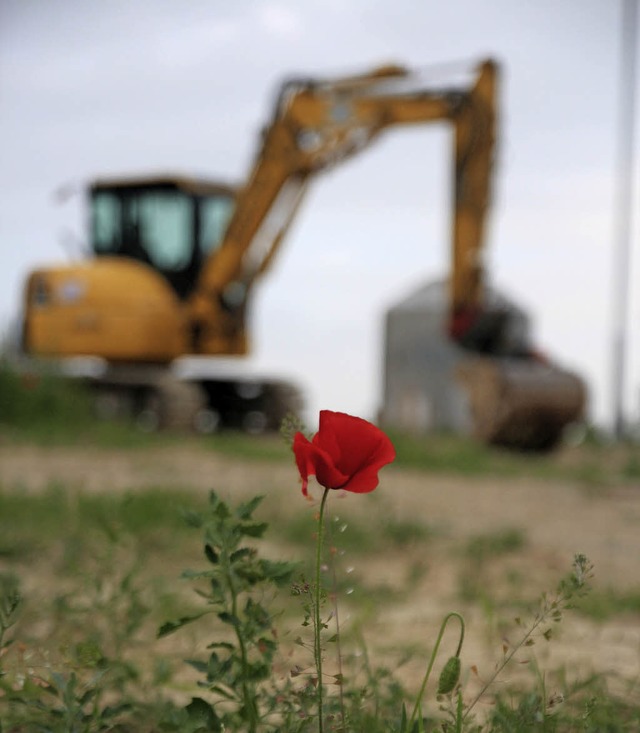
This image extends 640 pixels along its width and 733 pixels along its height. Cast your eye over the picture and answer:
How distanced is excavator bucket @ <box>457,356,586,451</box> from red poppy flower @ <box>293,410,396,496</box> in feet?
31.3

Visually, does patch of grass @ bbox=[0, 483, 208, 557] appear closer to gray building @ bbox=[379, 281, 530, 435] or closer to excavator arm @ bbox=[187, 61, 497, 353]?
excavator arm @ bbox=[187, 61, 497, 353]

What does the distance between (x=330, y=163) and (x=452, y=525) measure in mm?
7407

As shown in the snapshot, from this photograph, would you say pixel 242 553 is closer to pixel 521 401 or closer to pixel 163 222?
pixel 521 401

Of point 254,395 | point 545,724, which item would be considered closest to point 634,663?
point 545,724

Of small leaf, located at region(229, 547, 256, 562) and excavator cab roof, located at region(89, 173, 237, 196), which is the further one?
excavator cab roof, located at region(89, 173, 237, 196)

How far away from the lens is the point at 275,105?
11.9 meters

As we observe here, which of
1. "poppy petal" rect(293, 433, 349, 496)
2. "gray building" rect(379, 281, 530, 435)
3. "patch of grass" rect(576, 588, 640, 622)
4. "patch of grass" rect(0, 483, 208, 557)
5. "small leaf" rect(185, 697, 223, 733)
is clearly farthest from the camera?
"gray building" rect(379, 281, 530, 435)

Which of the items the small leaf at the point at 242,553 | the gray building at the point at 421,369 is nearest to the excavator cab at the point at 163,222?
the gray building at the point at 421,369

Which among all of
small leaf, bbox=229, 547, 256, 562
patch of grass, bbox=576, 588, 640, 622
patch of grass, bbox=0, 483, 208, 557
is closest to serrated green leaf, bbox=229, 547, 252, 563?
small leaf, bbox=229, 547, 256, 562

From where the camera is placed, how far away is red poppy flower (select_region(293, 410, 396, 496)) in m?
1.08

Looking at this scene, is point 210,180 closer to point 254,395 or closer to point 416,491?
point 254,395

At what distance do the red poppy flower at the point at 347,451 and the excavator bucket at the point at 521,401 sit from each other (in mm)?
9536

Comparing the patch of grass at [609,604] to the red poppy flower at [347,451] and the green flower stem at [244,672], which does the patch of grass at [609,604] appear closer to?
the green flower stem at [244,672]

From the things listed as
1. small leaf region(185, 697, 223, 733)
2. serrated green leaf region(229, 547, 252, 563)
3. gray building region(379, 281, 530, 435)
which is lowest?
gray building region(379, 281, 530, 435)
